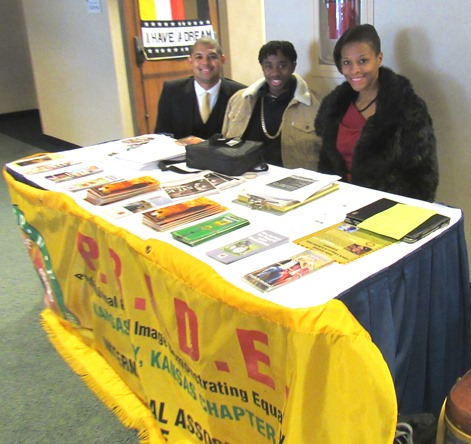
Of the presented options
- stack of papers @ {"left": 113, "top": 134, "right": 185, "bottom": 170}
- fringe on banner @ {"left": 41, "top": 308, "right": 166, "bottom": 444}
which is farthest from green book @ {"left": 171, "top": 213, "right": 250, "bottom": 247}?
stack of papers @ {"left": 113, "top": 134, "right": 185, "bottom": 170}

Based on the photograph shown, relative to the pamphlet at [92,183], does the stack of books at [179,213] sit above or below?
below

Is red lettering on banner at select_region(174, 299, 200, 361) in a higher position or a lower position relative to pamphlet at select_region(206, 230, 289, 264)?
lower

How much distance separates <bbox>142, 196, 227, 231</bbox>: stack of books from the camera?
4.98 feet

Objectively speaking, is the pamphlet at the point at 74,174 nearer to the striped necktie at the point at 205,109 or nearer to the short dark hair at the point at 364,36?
the striped necktie at the point at 205,109

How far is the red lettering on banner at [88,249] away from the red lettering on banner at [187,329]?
0.48 meters

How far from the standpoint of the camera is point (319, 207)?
1.60 meters

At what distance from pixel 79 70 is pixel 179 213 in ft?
11.7

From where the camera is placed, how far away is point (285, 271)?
1196 millimetres

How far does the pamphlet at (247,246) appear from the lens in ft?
4.27

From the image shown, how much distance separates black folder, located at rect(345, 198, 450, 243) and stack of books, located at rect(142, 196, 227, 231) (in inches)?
16.3

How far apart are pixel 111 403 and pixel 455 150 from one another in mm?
1674

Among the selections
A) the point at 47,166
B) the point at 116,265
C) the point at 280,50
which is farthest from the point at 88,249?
the point at 280,50

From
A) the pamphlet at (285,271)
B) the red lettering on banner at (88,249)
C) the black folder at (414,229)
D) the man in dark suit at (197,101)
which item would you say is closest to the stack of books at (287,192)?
the black folder at (414,229)

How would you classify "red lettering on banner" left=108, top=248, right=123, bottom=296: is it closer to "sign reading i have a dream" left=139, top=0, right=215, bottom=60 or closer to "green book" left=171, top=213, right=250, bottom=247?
"green book" left=171, top=213, right=250, bottom=247
